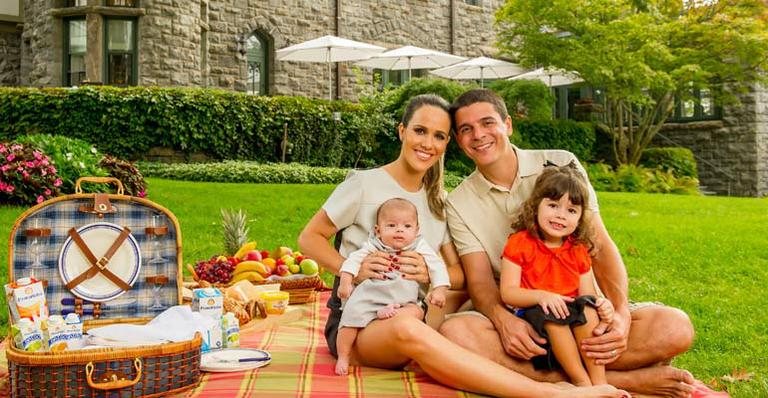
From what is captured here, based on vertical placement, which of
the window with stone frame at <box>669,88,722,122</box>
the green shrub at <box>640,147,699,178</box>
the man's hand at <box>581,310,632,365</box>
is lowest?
the man's hand at <box>581,310,632,365</box>

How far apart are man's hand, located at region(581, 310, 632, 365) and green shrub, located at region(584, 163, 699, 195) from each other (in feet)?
49.3

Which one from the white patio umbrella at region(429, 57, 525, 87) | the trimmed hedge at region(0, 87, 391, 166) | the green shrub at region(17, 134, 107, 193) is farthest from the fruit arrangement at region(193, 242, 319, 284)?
the white patio umbrella at region(429, 57, 525, 87)

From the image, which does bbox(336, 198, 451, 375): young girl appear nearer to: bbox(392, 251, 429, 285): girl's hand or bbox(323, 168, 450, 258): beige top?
bbox(392, 251, 429, 285): girl's hand

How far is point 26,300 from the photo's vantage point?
3.66 metres

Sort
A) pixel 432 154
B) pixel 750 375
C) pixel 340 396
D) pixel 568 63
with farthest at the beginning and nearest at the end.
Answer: pixel 568 63, pixel 750 375, pixel 432 154, pixel 340 396

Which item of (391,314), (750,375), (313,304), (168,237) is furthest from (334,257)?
(750,375)

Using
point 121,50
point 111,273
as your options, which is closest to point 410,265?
point 111,273

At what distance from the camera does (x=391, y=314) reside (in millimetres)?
3811

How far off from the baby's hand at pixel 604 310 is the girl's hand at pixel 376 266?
100cm

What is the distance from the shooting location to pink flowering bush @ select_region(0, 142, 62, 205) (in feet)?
32.7

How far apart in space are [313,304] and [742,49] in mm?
16175

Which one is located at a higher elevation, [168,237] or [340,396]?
[168,237]

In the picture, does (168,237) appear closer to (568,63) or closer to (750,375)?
(750,375)

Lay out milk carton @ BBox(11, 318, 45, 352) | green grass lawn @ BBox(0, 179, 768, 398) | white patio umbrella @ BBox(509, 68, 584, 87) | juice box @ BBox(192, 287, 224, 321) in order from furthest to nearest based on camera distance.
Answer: white patio umbrella @ BBox(509, 68, 584, 87), green grass lawn @ BBox(0, 179, 768, 398), juice box @ BBox(192, 287, 224, 321), milk carton @ BBox(11, 318, 45, 352)
